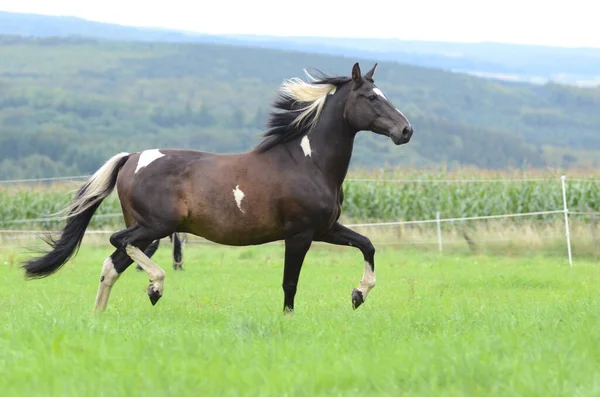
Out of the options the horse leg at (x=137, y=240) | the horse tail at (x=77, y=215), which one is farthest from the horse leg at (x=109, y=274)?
the horse tail at (x=77, y=215)

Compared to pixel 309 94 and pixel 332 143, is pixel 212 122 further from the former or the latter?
pixel 332 143

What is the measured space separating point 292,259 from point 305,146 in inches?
44.4

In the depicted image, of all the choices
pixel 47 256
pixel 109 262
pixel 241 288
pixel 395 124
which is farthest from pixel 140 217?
pixel 241 288

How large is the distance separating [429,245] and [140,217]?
16768mm

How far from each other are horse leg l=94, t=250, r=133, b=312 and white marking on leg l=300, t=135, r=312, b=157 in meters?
2.03

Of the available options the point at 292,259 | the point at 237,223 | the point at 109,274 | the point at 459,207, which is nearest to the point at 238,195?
the point at 237,223

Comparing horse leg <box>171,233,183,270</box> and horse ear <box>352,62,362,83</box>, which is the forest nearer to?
horse leg <box>171,233,183,270</box>

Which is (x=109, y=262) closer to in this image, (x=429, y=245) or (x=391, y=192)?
(x=429, y=245)

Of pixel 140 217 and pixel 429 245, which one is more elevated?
pixel 140 217

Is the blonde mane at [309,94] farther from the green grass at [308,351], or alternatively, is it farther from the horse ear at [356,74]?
the green grass at [308,351]

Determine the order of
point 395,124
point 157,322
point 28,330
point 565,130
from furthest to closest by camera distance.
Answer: point 565,130, point 395,124, point 157,322, point 28,330

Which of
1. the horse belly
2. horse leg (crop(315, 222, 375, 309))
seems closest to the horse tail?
the horse belly

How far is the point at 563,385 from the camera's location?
18.7 feet

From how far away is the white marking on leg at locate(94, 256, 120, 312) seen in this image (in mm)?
10102
